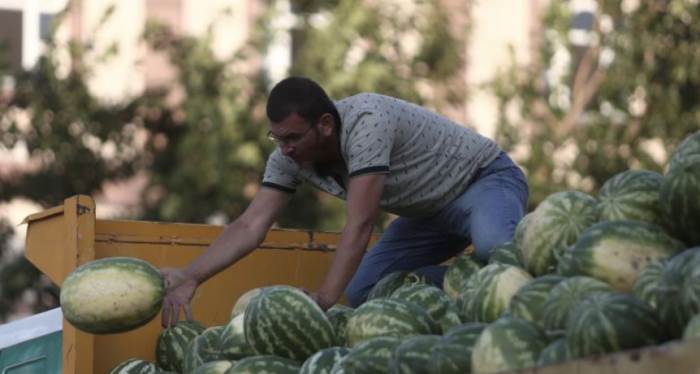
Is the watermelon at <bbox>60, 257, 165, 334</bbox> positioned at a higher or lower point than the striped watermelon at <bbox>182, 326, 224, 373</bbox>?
higher

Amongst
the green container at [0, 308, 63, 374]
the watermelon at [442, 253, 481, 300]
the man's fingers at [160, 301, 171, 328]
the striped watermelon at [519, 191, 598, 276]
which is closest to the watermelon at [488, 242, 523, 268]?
the striped watermelon at [519, 191, 598, 276]

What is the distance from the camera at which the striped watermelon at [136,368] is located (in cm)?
554

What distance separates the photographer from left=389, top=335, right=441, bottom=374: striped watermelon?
4.06m

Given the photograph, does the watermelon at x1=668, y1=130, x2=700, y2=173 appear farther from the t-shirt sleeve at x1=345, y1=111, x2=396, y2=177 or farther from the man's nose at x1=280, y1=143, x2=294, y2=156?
the man's nose at x1=280, y1=143, x2=294, y2=156

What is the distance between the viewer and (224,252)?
20.0ft

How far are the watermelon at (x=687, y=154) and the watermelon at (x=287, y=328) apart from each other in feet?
4.08

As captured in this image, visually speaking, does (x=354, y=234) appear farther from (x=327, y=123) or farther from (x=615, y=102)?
(x=615, y=102)

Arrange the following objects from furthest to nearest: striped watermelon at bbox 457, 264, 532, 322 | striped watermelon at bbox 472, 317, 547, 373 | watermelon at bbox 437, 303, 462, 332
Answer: watermelon at bbox 437, 303, 462, 332
striped watermelon at bbox 457, 264, 532, 322
striped watermelon at bbox 472, 317, 547, 373

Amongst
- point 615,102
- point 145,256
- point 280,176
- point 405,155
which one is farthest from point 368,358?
point 615,102

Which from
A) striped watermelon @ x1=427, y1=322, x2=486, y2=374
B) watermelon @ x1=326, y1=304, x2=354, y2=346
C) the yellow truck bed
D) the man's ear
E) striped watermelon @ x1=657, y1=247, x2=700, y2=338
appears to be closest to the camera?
striped watermelon @ x1=657, y1=247, x2=700, y2=338

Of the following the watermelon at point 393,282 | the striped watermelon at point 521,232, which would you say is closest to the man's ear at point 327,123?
the watermelon at point 393,282

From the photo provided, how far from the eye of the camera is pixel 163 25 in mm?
14266

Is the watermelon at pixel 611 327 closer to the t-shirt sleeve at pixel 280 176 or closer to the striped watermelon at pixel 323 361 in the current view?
the striped watermelon at pixel 323 361

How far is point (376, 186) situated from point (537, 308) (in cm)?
184
